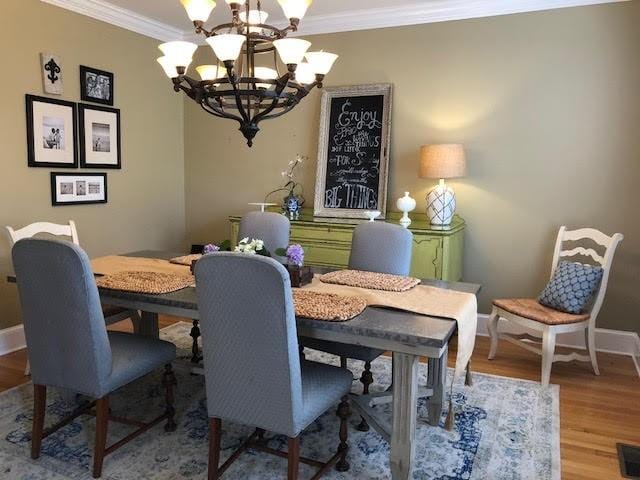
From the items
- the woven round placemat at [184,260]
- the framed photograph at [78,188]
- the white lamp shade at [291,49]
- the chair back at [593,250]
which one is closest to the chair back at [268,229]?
the woven round placemat at [184,260]

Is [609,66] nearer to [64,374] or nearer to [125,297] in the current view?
[125,297]

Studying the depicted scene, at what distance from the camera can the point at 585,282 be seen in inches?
132

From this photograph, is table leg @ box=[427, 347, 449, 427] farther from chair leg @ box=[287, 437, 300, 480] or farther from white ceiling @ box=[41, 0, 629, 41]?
white ceiling @ box=[41, 0, 629, 41]

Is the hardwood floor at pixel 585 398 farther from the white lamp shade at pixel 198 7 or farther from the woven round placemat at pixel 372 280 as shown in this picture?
the white lamp shade at pixel 198 7

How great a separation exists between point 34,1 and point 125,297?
2.53 metres

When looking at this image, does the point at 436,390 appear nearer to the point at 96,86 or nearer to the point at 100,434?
the point at 100,434

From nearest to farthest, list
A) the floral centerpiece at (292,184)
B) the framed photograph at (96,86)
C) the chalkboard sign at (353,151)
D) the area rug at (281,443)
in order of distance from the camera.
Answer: the area rug at (281,443), the framed photograph at (96,86), the chalkboard sign at (353,151), the floral centerpiece at (292,184)

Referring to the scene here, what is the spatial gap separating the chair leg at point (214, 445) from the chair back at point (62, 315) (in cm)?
50

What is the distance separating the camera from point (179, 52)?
96.0 inches

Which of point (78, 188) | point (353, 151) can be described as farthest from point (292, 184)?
point (78, 188)

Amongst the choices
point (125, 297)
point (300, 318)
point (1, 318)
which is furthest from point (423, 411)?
point (1, 318)

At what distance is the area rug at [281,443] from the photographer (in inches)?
89.9

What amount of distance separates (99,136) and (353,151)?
2.06 m

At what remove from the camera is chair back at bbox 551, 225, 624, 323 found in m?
3.38
